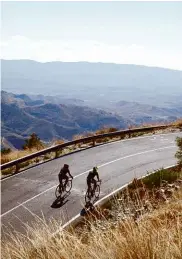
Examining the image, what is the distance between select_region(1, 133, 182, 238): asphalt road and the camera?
13.4m

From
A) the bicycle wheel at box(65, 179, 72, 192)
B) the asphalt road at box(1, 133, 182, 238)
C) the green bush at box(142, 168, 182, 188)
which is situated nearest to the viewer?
the asphalt road at box(1, 133, 182, 238)

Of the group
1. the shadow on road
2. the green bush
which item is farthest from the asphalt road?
the green bush

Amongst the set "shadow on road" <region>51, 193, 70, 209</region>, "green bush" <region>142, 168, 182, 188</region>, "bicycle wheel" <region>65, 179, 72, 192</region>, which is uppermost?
"green bush" <region>142, 168, 182, 188</region>

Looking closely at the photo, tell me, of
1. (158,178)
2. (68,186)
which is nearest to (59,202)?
(68,186)

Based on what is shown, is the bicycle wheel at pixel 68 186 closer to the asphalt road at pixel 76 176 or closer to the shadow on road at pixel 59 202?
the asphalt road at pixel 76 176

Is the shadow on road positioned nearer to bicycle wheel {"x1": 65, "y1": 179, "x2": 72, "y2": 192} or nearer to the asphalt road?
the asphalt road

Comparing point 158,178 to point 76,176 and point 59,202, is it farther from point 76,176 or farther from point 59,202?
point 76,176

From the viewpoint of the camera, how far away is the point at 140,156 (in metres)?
22.7

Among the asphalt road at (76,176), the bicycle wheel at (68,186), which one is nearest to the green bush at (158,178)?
the asphalt road at (76,176)

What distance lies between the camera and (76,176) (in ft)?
60.1

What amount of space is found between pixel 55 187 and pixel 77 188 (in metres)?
1.02

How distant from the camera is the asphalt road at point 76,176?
13445mm

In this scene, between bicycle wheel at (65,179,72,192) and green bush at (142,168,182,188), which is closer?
green bush at (142,168,182,188)

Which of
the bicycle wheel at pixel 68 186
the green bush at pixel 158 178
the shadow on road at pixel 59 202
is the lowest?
the shadow on road at pixel 59 202
